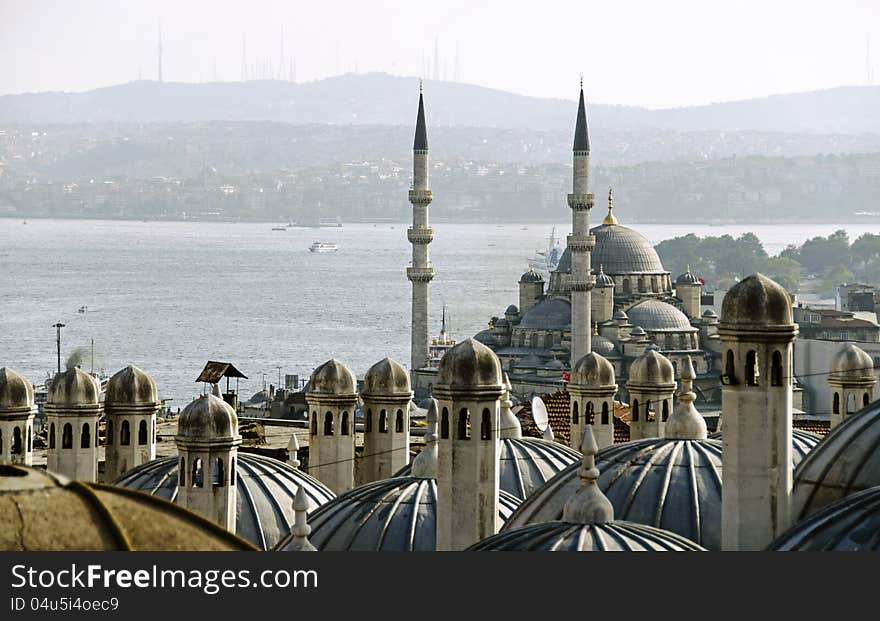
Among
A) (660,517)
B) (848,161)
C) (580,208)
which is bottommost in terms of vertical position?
(660,517)

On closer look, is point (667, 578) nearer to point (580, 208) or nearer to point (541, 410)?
point (541, 410)

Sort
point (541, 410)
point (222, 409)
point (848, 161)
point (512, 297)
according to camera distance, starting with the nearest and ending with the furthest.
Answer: point (222, 409), point (541, 410), point (512, 297), point (848, 161)

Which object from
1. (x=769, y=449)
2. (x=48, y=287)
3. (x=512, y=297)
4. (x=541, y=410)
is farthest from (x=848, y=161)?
(x=769, y=449)

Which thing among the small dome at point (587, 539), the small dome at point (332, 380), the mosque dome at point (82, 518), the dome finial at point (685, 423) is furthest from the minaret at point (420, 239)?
the mosque dome at point (82, 518)

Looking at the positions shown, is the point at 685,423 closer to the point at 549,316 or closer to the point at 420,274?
the point at 420,274

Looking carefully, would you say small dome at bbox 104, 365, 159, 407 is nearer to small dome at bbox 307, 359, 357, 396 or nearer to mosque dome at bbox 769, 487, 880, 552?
small dome at bbox 307, 359, 357, 396

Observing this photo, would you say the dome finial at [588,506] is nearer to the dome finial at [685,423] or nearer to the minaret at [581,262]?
the dome finial at [685,423]
